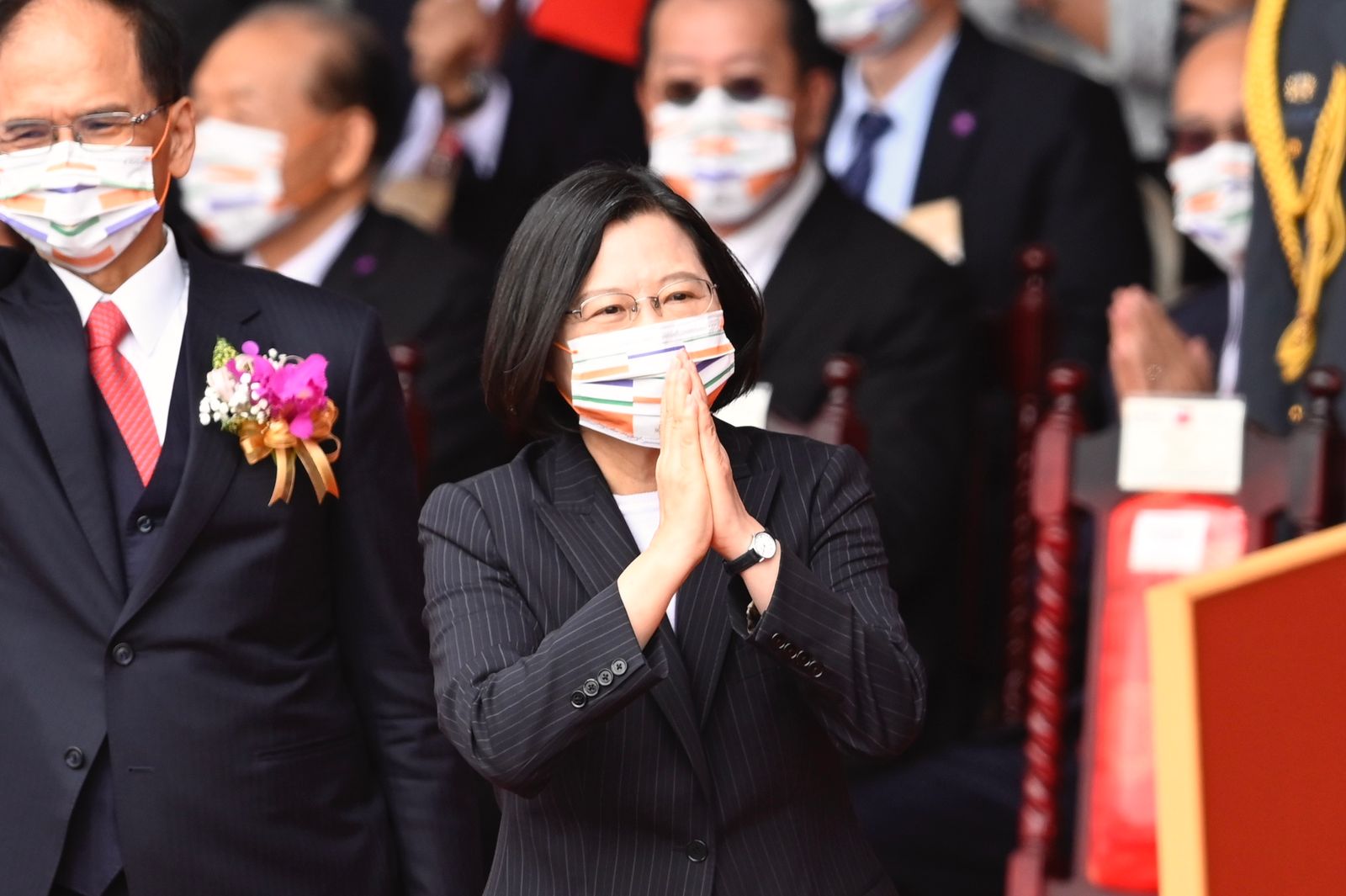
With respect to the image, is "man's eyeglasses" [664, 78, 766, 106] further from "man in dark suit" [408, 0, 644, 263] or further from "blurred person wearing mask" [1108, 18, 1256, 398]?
"blurred person wearing mask" [1108, 18, 1256, 398]

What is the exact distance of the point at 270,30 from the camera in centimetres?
440

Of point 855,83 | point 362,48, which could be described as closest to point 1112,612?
point 855,83

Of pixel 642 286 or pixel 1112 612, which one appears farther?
pixel 1112 612

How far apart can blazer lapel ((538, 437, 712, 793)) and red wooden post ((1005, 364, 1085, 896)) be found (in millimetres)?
1331

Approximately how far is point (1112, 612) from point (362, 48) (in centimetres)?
236

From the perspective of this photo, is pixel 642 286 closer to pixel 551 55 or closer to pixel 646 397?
pixel 646 397

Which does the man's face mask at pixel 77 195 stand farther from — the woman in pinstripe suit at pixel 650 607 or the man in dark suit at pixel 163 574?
the woman in pinstripe suit at pixel 650 607

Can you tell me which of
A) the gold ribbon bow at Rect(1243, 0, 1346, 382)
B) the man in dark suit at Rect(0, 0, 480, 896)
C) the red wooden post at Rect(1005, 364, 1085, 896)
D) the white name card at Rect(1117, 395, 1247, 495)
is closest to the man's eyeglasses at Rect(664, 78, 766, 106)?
the gold ribbon bow at Rect(1243, 0, 1346, 382)

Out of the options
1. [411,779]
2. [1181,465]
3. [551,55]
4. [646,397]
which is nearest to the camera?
[646,397]

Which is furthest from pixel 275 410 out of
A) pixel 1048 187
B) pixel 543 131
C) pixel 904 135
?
pixel 543 131

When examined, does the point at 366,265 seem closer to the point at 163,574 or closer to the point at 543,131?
the point at 543,131

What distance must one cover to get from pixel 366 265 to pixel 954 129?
1.31 meters

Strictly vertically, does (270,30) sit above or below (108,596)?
above

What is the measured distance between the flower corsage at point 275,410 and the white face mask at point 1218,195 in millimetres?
2286
